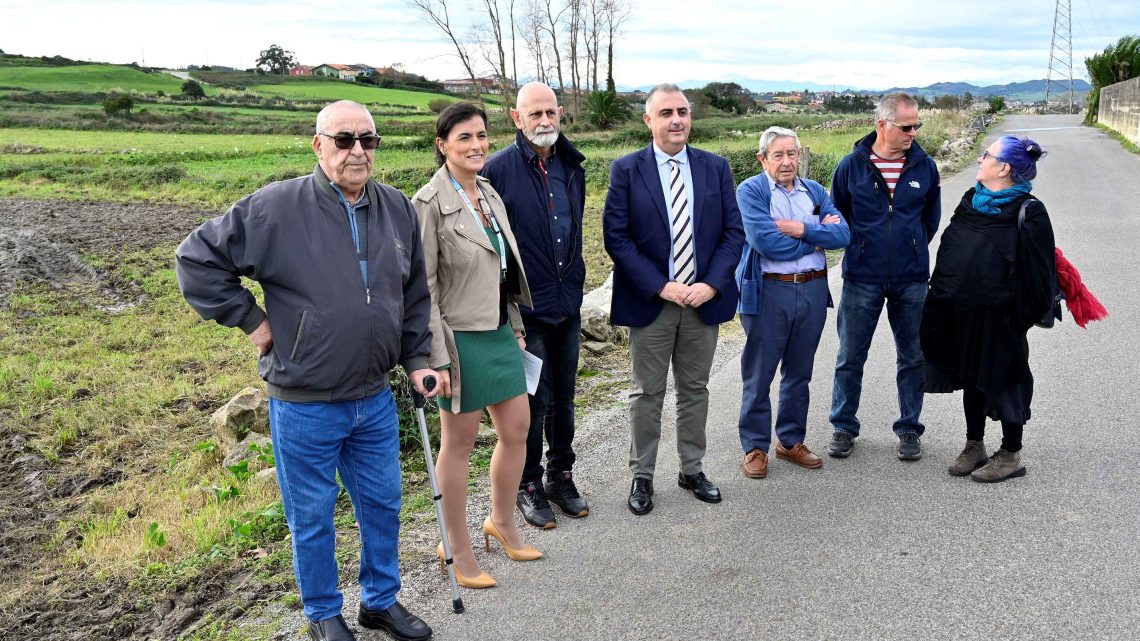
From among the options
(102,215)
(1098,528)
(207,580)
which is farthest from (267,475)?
(102,215)

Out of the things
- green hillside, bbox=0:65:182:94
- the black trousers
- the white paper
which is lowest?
the black trousers

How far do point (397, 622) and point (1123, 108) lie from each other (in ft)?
121

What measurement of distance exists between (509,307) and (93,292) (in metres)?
11.4

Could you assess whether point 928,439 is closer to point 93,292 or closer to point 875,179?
point 875,179

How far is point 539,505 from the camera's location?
452 cm

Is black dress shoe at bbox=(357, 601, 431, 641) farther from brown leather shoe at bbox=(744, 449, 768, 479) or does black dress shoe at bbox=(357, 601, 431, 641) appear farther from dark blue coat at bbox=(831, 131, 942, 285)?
dark blue coat at bbox=(831, 131, 942, 285)

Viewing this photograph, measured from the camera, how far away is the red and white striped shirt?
5.16 meters

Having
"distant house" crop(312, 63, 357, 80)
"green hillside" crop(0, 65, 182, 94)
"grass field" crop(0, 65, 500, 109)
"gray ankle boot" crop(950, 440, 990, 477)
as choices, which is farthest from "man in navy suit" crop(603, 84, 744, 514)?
"distant house" crop(312, 63, 357, 80)

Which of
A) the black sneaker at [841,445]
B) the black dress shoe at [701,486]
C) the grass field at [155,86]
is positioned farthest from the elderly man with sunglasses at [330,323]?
the grass field at [155,86]

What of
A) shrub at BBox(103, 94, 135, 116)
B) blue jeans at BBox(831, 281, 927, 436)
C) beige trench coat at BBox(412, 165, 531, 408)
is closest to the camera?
beige trench coat at BBox(412, 165, 531, 408)

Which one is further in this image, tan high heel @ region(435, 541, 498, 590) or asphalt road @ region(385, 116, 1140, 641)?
tan high heel @ region(435, 541, 498, 590)

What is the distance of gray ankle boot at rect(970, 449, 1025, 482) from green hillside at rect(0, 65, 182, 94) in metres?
86.8

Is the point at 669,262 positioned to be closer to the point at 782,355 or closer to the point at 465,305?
the point at 782,355

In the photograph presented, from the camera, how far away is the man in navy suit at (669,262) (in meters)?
4.58
